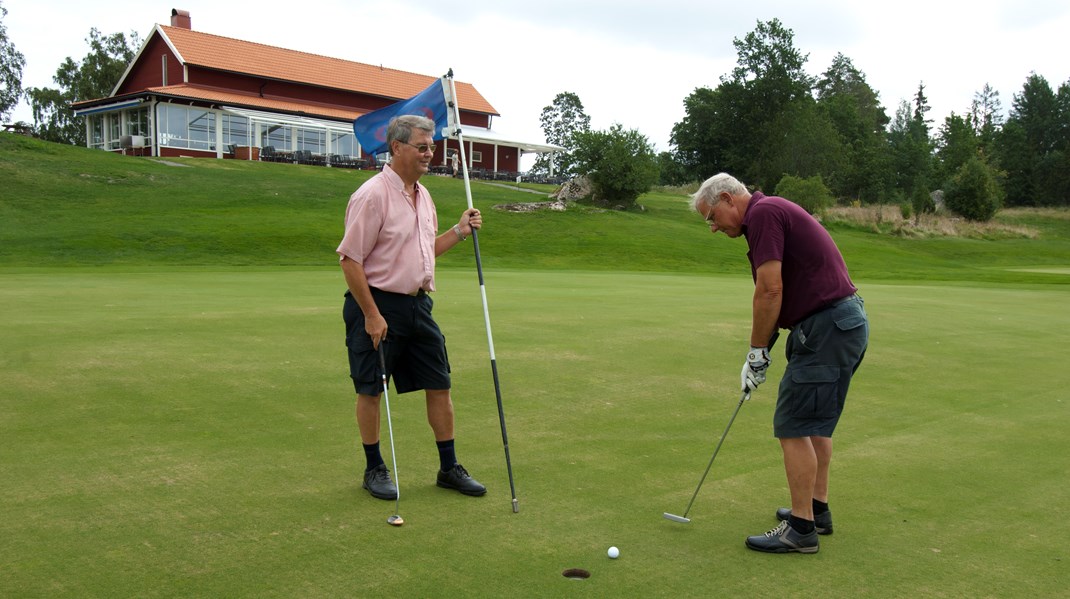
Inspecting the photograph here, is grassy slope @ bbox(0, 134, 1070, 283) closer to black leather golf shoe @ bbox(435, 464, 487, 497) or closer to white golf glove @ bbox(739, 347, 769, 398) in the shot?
black leather golf shoe @ bbox(435, 464, 487, 497)

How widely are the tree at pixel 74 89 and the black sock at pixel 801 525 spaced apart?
7527 cm

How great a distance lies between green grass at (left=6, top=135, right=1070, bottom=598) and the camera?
164 inches

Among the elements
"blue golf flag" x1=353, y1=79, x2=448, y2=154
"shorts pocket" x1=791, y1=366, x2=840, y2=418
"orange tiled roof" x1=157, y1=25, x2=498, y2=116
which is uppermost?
"orange tiled roof" x1=157, y1=25, x2=498, y2=116

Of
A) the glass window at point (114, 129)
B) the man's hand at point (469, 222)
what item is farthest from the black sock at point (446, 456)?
the glass window at point (114, 129)

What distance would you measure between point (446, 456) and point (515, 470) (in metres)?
0.48

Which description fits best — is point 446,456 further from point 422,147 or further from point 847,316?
point 847,316

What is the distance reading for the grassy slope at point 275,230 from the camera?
25516 millimetres

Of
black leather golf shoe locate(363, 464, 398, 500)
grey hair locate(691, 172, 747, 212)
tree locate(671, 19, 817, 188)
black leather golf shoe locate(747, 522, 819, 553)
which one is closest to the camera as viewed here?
black leather golf shoe locate(747, 522, 819, 553)

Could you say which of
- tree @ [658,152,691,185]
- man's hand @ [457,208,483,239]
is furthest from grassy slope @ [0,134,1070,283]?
tree @ [658,152,691,185]

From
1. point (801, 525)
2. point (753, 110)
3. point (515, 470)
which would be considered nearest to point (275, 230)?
point (515, 470)

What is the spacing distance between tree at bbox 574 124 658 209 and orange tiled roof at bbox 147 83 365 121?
696 inches

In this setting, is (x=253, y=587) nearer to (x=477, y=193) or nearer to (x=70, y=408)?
(x=70, y=408)

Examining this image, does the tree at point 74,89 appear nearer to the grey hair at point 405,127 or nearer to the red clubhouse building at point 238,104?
the red clubhouse building at point 238,104

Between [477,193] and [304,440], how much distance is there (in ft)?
131
